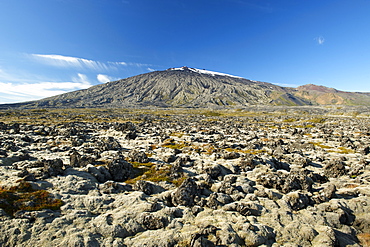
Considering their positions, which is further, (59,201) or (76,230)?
(59,201)

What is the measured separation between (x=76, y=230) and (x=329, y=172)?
2337cm

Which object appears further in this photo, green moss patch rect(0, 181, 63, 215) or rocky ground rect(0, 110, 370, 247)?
green moss patch rect(0, 181, 63, 215)

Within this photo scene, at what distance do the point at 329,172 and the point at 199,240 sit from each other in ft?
58.8

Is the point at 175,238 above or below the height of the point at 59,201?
below

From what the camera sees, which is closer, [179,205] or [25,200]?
[25,200]

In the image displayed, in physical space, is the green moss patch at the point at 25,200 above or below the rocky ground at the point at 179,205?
above

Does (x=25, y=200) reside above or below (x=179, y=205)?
above

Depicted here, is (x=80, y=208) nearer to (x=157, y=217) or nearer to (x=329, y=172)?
(x=157, y=217)

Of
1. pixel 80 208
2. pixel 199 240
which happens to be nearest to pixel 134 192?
pixel 80 208

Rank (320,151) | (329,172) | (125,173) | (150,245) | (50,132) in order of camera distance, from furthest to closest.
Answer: (50,132), (320,151), (329,172), (125,173), (150,245)

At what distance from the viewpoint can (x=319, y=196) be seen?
14258 millimetres

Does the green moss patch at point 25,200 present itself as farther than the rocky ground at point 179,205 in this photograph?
Yes

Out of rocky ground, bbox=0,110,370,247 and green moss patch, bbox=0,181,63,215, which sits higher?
green moss patch, bbox=0,181,63,215

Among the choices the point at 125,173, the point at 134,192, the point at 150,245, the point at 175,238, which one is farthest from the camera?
the point at 125,173
